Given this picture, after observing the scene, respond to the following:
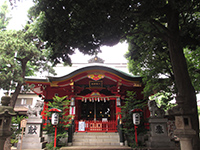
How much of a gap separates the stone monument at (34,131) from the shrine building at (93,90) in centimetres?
305

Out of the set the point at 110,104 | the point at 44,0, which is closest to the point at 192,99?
the point at 44,0

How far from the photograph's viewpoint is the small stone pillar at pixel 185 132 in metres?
4.47

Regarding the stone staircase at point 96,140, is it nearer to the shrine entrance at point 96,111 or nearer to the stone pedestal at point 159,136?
the stone pedestal at point 159,136

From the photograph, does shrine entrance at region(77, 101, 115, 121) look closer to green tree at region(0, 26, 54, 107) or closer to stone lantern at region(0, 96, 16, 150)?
green tree at region(0, 26, 54, 107)

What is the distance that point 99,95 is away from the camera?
1330cm

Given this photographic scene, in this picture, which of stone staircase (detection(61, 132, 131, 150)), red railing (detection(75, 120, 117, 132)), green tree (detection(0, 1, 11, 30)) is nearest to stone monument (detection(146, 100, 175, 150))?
stone staircase (detection(61, 132, 131, 150))

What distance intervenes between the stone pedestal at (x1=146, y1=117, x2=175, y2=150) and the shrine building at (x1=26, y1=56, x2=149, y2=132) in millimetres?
2622

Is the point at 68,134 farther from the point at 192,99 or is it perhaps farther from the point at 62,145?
the point at 192,99

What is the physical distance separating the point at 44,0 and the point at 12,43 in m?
7.19

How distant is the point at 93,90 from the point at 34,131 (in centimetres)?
576

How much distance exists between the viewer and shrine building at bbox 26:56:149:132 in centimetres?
1188

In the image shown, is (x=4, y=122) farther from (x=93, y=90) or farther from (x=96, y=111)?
(x=96, y=111)

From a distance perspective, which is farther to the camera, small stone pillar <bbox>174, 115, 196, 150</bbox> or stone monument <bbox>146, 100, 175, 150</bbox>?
stone monument <bbox>146, 100, 175, 150</bbox>

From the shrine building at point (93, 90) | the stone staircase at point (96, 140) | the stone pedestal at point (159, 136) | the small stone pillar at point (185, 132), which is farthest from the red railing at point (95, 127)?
the small stone pillar at point (185, 132)
